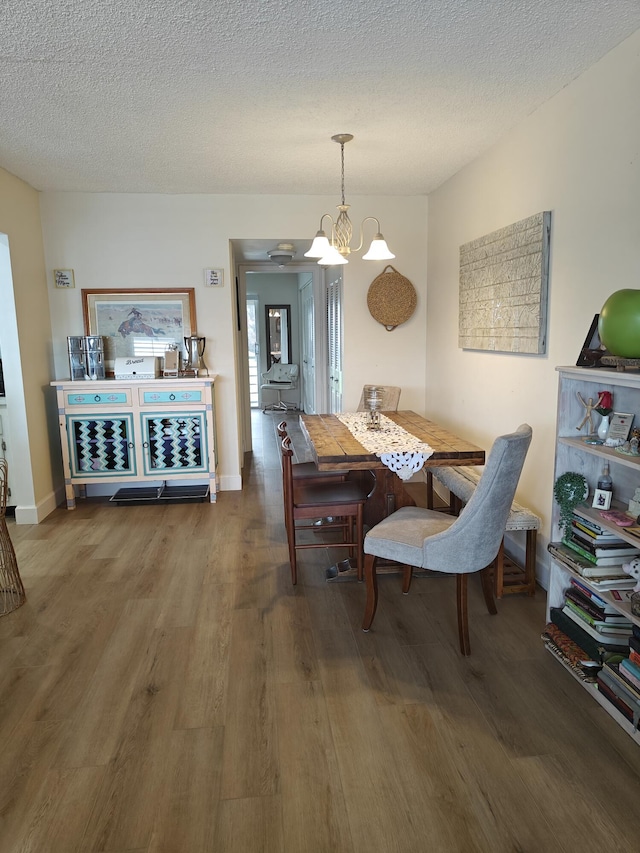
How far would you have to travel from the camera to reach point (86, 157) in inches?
140

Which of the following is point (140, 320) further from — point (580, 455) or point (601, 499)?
point (601, 499)

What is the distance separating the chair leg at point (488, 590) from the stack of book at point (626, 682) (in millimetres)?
669

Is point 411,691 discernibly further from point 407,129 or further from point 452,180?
point 452,180

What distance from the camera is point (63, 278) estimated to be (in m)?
4.57

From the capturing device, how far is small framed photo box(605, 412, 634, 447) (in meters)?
2.07

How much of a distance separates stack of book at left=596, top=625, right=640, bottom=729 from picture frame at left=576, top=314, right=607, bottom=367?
0.97m

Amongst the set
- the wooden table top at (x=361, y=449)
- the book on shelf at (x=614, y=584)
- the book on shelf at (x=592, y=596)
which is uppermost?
the wooden table top at (x=361, y=449)

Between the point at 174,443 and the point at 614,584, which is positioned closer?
the point at 614,584

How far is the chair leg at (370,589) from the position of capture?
2479 mm

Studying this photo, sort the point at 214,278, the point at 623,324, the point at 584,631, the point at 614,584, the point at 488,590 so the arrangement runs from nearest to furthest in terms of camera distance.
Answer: the point at 623,324 < the point at 614,584 < the point at 584,631 < the point at 488,590 < the point at 214,278

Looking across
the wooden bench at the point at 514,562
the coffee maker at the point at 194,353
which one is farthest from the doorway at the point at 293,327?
the wooden bench at the point at 514,562

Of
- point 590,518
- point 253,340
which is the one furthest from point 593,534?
point 253,340

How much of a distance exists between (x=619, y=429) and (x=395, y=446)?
108 centimetres

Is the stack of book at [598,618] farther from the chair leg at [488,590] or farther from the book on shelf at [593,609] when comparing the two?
the chair leg at [488,590]
